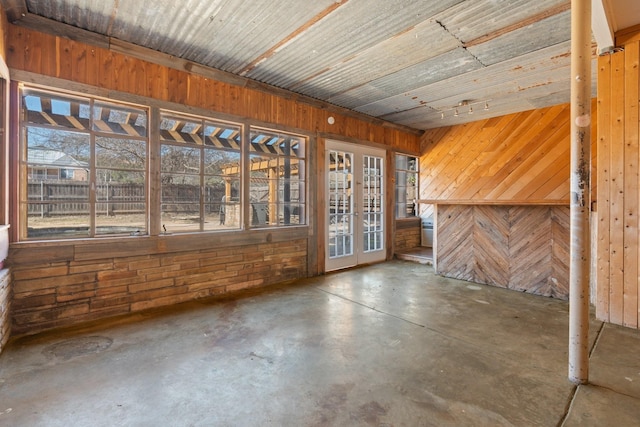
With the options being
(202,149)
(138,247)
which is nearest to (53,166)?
(138,247)

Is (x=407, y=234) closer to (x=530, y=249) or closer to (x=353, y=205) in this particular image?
(x=353, y=205)

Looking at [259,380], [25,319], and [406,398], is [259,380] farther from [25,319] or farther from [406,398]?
[25,319]

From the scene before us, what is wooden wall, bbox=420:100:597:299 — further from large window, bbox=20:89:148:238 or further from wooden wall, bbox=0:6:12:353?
wooden wall, bbox=0:6:12:353

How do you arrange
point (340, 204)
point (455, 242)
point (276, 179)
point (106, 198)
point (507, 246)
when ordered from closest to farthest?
1. point (106, 198)
2. point (507, 246)
3. point (276, 179)
4. point (455, 242)
5. point (340, 204)

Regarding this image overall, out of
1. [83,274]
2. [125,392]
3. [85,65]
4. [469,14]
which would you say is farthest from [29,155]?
[469,14]

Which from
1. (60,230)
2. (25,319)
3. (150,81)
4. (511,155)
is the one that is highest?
(150,81)

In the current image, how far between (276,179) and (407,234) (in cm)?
361

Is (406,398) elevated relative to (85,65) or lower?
lower

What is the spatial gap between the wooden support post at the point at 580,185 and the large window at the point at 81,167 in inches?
155

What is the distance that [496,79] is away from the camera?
14.1ft

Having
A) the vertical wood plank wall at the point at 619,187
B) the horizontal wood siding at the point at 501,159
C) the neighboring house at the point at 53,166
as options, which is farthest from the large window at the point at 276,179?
the vertical wood plank wall at the point at 619,187

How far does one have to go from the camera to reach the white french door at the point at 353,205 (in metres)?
5.47

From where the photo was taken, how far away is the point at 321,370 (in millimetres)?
2279

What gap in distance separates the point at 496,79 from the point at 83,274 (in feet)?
18.2
